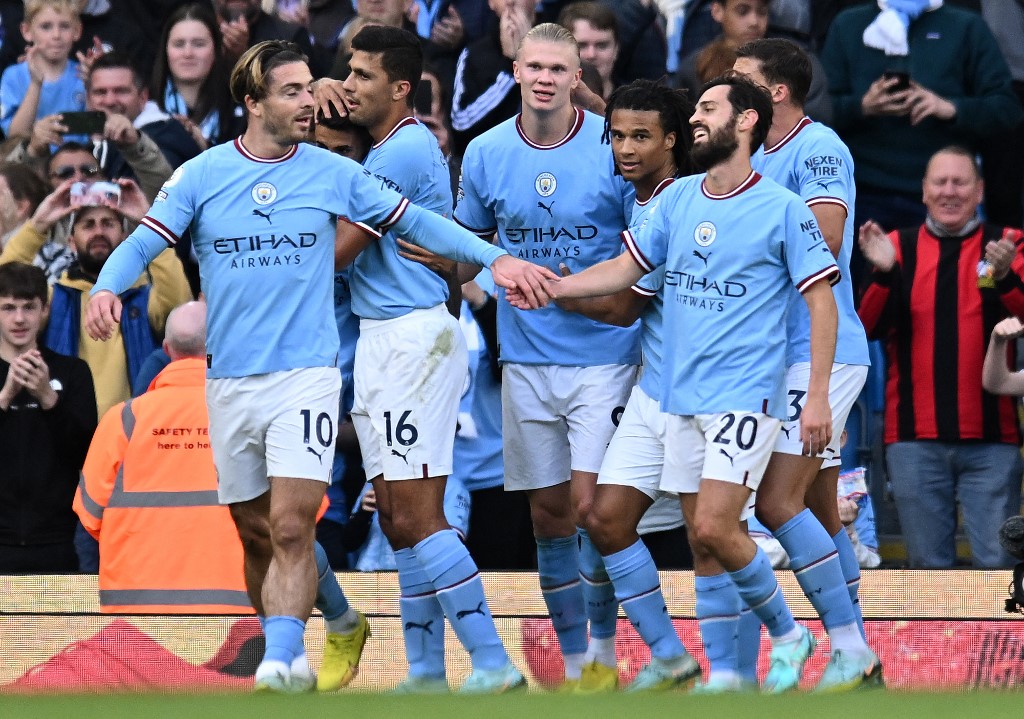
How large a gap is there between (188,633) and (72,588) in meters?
0.92

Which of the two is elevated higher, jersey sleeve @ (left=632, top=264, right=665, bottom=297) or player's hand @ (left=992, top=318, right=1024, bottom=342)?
jersey sleeve @ (left=632, top=264, right=665, bottom=297)

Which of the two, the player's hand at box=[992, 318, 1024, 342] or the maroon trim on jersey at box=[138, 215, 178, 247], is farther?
the player's hand at box=[992, 318, 1024, 342]

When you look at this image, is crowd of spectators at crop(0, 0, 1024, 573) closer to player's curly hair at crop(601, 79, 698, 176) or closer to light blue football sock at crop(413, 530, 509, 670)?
player's curly hair at crop(601, 79, 698, 176)

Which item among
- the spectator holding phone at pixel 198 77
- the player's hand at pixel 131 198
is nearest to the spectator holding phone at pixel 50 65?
the spectator holding phone at pixel 198 77

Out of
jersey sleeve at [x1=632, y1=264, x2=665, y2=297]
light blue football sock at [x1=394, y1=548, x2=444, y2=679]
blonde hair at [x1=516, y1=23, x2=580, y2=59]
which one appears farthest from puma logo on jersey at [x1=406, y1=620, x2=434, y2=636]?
blonde hair at [x1=516, y1=23, x2=580, y2=59]

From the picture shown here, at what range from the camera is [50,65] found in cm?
1127

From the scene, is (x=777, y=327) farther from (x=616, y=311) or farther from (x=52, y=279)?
(x=52, y=279)

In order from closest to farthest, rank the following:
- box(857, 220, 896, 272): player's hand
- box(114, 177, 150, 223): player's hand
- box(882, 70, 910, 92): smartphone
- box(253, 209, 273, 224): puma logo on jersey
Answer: box(253, 209, 273, 224): puma logo on jersey < box(857, 220, 896, 272): player's hand < box(114, 177, 150, 223): player's hand < box(882, 70, 910, 92): smartphone

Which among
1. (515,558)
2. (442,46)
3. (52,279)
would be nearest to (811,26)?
(442,46)

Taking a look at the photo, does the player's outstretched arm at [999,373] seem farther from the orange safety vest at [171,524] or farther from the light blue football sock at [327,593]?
the orange safety vest at [171,524]

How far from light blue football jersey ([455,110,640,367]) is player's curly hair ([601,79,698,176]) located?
0.23 m

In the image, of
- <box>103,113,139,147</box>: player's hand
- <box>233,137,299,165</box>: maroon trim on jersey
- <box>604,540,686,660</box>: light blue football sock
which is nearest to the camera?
<box>233,137,299,165</box>: maroon trim on jersey

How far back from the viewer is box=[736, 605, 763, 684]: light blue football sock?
714 cm

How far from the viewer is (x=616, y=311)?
23.4 feet
